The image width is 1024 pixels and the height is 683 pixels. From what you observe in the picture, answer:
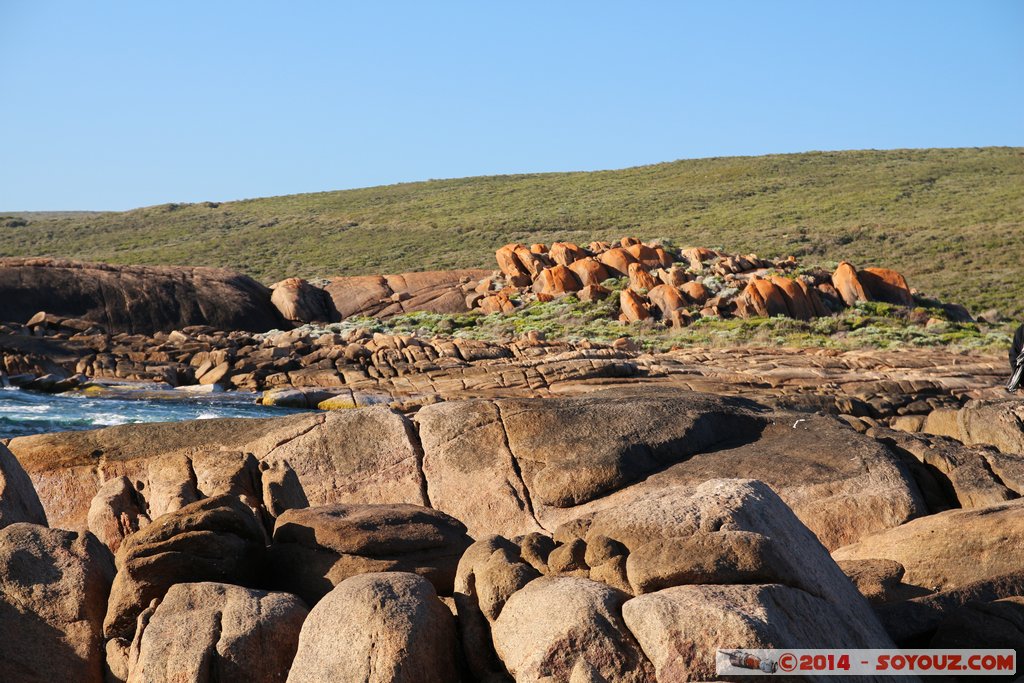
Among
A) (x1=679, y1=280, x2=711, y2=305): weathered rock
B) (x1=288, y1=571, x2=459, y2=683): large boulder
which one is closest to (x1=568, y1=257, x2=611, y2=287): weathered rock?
(x1=679, y1=280, x2=711, y2=305): weathered rock

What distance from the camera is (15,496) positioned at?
9.66 meters

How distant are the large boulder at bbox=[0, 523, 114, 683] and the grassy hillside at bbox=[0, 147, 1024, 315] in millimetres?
49016

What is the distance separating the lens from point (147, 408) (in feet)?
97.1

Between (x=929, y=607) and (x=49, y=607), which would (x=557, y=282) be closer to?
(x=929, y=607)

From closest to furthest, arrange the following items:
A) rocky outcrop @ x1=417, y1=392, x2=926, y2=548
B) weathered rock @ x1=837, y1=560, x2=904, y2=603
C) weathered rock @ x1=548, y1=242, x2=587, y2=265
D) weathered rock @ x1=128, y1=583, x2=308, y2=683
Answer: weathered rock @ x1=128, y1=583, x2=308, y2=683
weathered rock @ x1=837, y1=560, x2=904, y2=603
rocky outcrop @ x1=417, y1=392, x2=926, y2=548
weathered rock @ x1=548, y1=242, x2=587, y2=265

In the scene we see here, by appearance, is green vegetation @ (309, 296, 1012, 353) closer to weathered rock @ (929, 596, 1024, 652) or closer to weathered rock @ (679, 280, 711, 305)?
weathered rock @ (679, 280, 711, 305)

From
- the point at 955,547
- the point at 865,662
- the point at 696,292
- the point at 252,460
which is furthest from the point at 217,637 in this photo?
the point at 696,292

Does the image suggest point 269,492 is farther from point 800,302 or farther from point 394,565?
point 800,302

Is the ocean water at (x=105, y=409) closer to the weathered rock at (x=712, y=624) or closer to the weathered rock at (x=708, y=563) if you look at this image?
the weathered rock at (x=708, y=563)

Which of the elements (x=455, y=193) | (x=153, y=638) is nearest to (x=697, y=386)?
(x=153, y=638)

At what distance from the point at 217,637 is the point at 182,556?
100 centimetres

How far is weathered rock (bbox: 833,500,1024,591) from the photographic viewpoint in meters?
9.54

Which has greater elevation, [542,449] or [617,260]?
[617,260]

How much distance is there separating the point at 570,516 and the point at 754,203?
2938 inches
